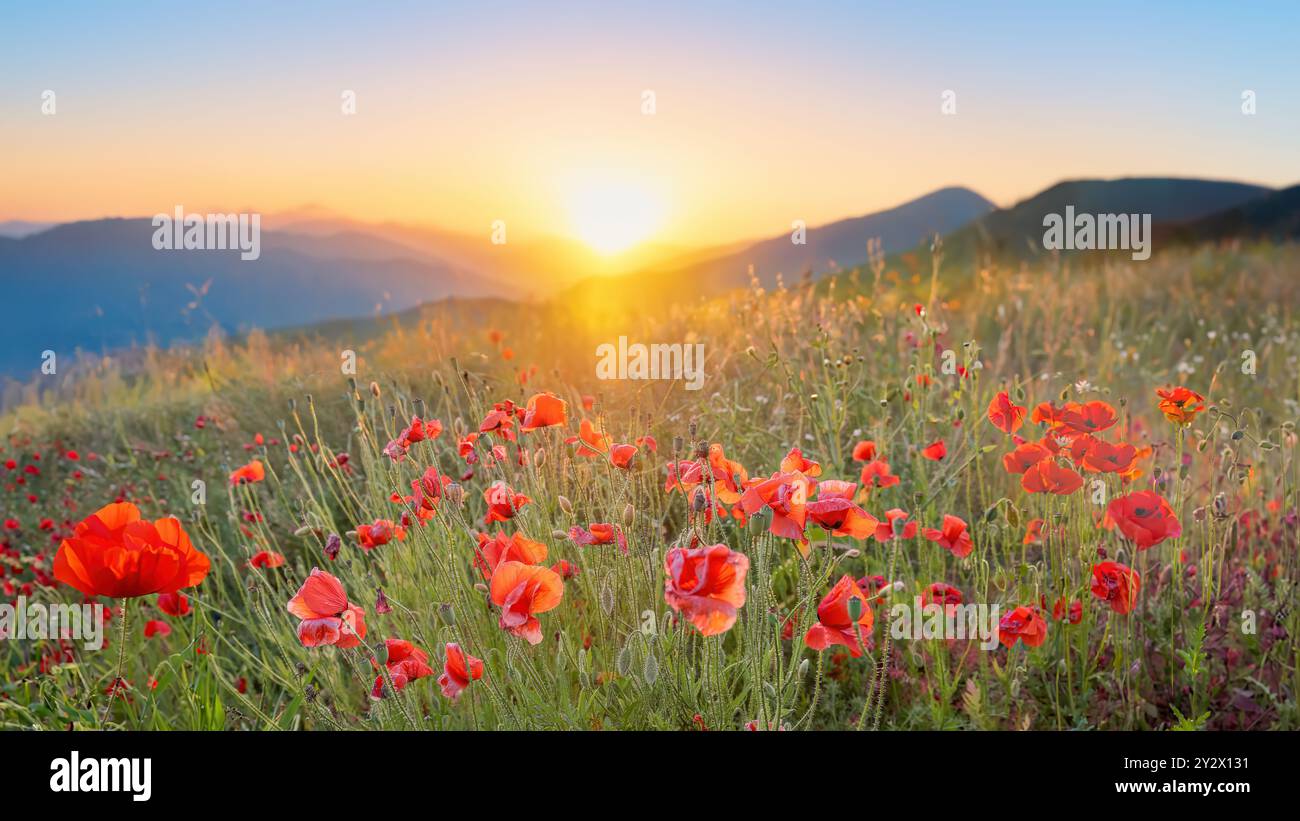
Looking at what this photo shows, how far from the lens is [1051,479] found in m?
2.17

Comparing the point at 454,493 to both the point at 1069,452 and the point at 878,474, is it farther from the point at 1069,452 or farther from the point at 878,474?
the point at 1069,452

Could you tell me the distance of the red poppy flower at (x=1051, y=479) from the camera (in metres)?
2.16

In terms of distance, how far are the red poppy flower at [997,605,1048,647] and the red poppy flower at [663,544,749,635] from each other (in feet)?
3.40

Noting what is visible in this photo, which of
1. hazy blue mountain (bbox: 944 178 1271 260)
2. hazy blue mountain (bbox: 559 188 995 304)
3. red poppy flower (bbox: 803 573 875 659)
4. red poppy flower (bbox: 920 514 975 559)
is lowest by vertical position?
red poppy flower (bbox: 803 573 875 659)

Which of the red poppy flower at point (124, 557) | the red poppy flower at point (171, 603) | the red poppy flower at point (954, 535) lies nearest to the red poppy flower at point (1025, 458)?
the red poppy flower at point (954, 535)

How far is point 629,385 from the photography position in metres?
4.06

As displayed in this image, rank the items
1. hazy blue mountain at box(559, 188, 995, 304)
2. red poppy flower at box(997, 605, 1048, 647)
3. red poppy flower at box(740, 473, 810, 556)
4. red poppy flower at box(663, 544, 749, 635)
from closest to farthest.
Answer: red poppy flower at box(663, 544, 749, 635), red poppy flower at box(740, 473, 810, 556), red poppy flower at box(997, 605, 1048, 647), hazy blue mountain at box(559, 188, 995, 304)

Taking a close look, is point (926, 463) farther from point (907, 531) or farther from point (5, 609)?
point (5, 609)

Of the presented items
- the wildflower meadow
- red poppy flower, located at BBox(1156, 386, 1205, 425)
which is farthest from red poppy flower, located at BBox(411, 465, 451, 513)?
red poppy flower, located at BBox(1156, 386, 1205, 425)

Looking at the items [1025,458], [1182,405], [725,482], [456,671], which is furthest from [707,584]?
[1182,405]

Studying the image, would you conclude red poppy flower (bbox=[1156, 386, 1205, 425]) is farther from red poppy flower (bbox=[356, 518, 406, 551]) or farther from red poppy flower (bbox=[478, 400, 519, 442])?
red poppy flower (bbox=[356, 518, 406, 551])

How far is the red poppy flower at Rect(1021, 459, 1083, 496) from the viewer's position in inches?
85.1

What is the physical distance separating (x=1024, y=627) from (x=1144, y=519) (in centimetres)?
36
